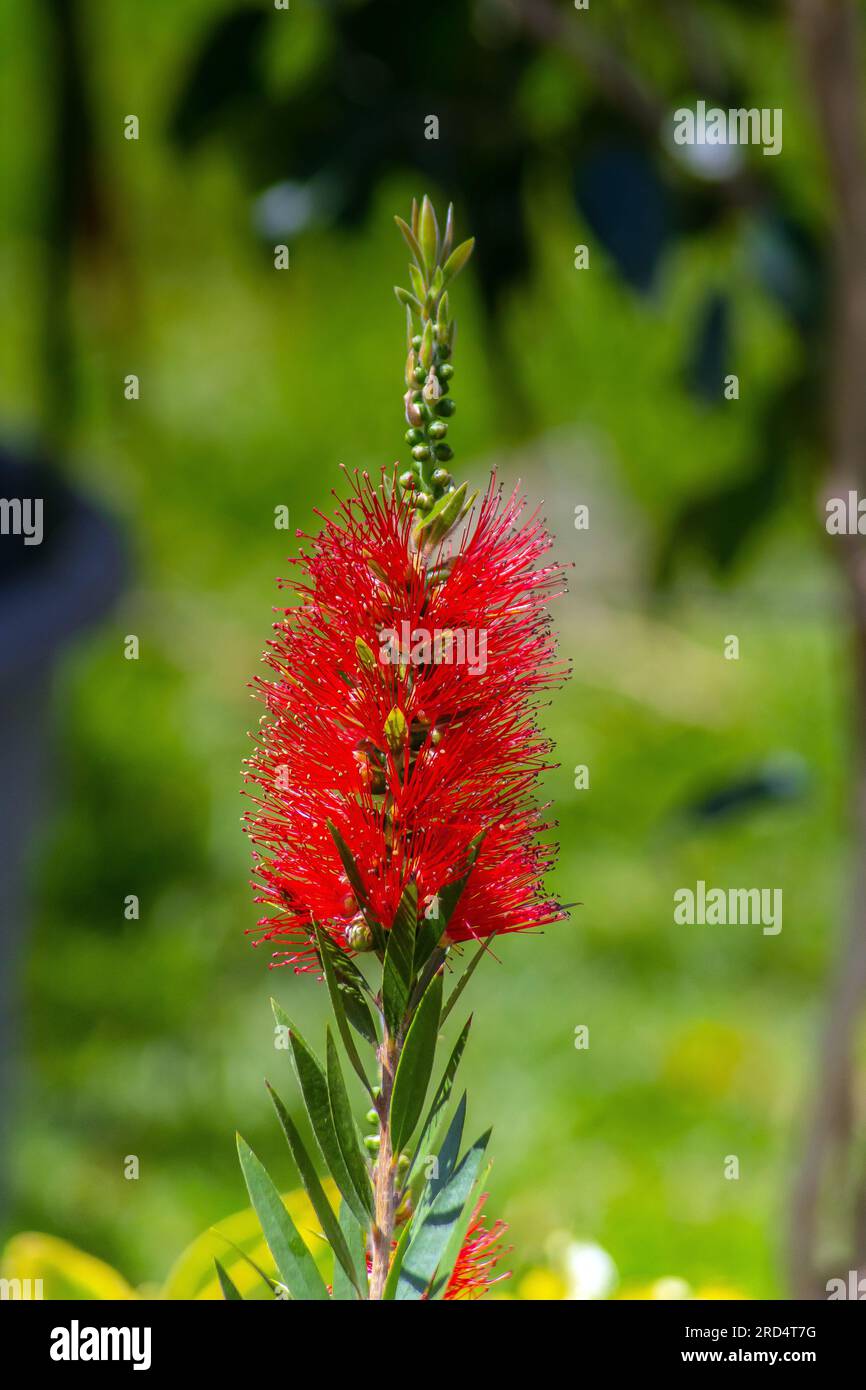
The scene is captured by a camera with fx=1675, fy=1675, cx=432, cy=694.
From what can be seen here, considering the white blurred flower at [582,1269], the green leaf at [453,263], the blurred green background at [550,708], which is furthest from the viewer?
the blurred green background at [550,708]

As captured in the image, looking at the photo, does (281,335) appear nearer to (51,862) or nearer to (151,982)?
(51,862)

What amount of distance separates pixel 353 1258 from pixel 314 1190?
30 mm

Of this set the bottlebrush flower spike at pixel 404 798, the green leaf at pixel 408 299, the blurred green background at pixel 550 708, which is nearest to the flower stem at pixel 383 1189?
the bottlebrush flower spike at pixel 404 798

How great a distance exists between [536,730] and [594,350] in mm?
2436

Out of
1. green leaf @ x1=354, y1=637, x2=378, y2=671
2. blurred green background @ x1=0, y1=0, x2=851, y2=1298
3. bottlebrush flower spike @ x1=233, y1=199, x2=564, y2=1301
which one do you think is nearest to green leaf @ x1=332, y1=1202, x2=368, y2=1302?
bottlebrush flower spike @ x1=233, y1=199, x2=564, y2=1301

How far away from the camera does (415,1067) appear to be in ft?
0.94

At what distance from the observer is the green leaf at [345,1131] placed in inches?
11.7

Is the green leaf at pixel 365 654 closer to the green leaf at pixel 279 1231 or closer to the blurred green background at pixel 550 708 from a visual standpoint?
the green leaf at pixel 279 1231

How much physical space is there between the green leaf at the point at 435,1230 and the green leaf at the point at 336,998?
22mm

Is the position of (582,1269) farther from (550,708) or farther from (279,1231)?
(550,708)

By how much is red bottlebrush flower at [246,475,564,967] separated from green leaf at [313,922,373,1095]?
0.03 feet

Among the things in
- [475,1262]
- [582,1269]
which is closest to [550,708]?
[582,1269]

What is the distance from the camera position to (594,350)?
104 inches

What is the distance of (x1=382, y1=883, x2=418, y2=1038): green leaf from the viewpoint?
287mm
